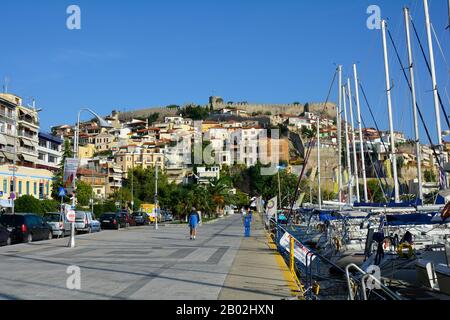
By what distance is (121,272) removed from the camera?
15445mm

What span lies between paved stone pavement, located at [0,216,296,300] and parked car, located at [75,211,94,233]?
48.8 ft

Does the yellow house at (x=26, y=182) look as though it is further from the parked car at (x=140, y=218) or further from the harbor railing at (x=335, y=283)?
the harbor railing at (x=335, y=283)

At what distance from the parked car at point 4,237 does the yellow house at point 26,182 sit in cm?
3512

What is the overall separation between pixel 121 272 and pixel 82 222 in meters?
25.3

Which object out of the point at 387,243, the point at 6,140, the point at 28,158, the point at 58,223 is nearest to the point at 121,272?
the point at 387,243

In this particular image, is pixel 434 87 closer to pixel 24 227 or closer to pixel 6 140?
pixel 24 227

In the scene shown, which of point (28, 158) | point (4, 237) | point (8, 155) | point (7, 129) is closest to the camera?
point (4, 237)

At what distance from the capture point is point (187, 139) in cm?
18950

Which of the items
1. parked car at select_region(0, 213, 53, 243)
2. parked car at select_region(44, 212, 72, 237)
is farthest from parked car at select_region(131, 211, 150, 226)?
parked car at select_region(0, 213, 53, 243)

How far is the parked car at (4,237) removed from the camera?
27.0 m

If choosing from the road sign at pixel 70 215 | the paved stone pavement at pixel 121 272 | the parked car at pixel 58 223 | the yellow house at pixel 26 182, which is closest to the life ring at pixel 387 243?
the paved stone pavement at pixel 121 272
